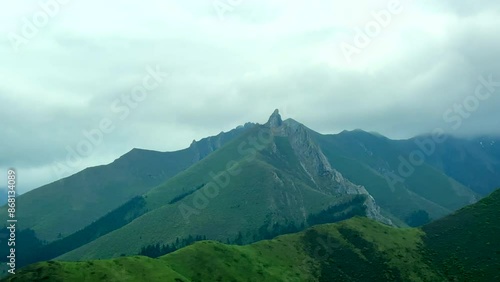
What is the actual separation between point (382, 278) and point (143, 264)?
9928 cm

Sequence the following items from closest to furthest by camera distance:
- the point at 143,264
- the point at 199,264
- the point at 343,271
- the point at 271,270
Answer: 1. the point at 143,264
2. the point at 199,264
3. the point at 271,270
4. the point at 343,271

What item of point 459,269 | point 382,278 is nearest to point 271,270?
point 382,278

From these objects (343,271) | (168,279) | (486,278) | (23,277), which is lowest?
(486,278)

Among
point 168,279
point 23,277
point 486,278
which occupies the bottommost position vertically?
point 486,278

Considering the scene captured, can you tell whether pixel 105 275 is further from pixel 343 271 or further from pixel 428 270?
pixel 428 270

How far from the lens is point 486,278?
186 metres

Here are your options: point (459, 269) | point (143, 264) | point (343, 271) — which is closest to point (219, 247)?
point (143, 264)

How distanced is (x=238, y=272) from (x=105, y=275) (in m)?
52.5

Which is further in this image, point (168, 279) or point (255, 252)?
point (255, 252)

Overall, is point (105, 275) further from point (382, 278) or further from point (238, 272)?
point (382, 278)

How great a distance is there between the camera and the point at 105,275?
142 m

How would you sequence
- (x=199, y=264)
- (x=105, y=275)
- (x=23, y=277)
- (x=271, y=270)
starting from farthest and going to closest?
(x=271, y=270) → (x=199, y=264) → (x=105, y=275) → (x=23, y=277)

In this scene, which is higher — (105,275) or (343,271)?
(105,275)

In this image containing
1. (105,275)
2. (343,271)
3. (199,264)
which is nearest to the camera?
(105,275)
